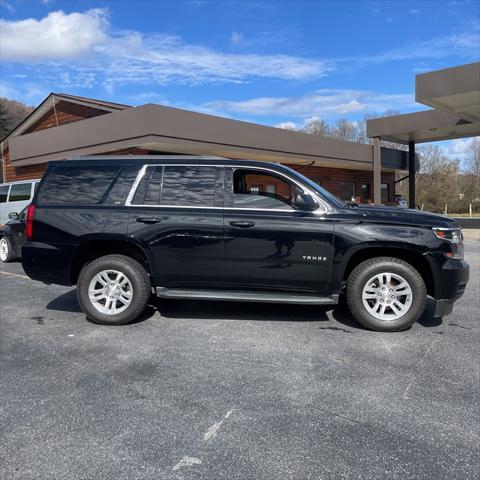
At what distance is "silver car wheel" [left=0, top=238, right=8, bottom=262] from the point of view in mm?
10352

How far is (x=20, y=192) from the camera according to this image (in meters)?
11.8

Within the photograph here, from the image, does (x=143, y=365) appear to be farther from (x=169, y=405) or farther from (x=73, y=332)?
(x=73, y=332)

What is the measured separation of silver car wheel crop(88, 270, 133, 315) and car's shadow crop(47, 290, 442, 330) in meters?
0.34

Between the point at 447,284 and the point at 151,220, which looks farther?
the point at 151,220

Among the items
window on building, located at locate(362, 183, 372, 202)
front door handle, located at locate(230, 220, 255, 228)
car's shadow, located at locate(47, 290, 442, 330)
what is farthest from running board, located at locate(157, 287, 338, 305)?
window on building, located at locate(362, 183, 372, 202)

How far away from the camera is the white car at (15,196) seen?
1166cm

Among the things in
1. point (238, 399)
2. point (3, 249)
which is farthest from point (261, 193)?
point (3, 249)

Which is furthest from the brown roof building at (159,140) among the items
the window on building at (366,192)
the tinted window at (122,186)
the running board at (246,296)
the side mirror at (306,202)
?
the side mirror at (306,202)

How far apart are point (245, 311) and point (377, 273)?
1787 millimetres

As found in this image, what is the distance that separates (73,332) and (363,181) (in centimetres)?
2518

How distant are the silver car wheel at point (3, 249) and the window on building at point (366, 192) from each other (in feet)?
72.4

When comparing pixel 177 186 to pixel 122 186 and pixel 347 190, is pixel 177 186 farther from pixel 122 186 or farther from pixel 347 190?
pixel 347 190

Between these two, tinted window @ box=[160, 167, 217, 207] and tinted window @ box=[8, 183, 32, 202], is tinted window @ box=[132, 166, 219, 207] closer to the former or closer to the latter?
tinted window @ box=[160, 167, 217, 207]

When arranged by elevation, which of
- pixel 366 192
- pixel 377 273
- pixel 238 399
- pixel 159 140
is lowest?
pixel 238 399
